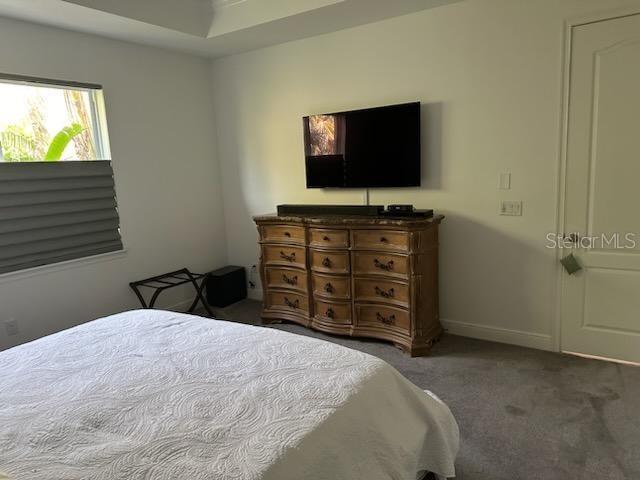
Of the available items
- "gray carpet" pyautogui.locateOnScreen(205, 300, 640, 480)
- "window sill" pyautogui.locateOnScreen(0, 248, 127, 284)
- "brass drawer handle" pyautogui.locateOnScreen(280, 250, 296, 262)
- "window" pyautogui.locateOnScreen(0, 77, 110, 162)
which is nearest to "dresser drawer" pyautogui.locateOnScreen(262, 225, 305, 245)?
"brass drawer handle" pyautogui.locateOnScreen(280, 250, 296, 262)

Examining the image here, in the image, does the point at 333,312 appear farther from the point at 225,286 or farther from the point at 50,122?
the point at 50,122

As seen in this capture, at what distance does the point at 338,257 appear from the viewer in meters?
3.42

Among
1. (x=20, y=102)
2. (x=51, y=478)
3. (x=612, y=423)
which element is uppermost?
(x=20, y=102)

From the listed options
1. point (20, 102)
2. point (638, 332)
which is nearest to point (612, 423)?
point (638, 332)

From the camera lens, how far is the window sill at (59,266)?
309 cm

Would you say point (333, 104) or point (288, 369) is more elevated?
point (333, 104)

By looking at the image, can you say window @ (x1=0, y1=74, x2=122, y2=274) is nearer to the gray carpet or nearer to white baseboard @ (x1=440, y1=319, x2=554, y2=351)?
the gray carpet

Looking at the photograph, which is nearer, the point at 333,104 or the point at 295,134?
the point at 333,104

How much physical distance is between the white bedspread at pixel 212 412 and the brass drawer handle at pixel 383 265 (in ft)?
4.65

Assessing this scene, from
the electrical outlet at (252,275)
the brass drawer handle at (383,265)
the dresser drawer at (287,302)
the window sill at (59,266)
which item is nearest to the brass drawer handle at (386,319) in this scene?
the brass drawer handle at (383,265)

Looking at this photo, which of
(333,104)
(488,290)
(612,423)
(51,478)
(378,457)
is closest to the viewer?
(51,478)

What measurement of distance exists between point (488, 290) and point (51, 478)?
2955 mm

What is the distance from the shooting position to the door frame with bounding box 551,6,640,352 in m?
2.65

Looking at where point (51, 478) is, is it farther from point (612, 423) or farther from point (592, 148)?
point (592, 148)
